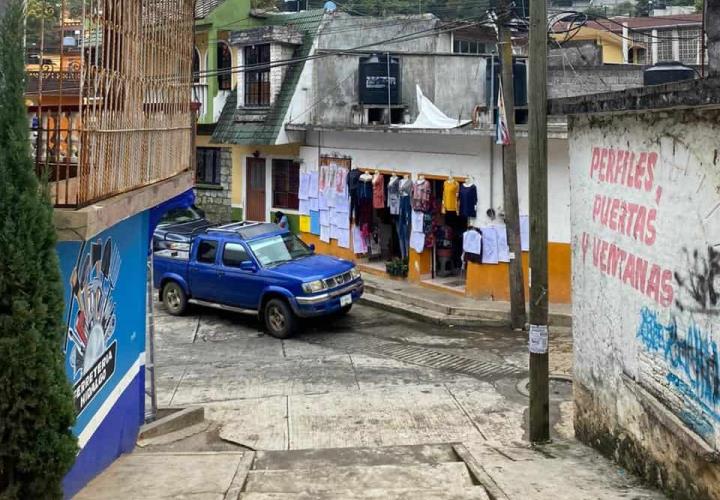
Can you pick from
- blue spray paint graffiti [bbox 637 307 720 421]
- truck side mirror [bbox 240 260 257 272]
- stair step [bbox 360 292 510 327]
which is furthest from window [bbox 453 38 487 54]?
blue spray paint graffiti [bbox 637 307 720 421]

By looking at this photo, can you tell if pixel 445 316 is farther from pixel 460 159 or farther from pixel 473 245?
pixel 460 159

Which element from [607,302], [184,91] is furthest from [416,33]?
[607,302]

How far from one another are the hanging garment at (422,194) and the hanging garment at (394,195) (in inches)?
31.0

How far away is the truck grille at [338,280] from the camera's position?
47.4 feet

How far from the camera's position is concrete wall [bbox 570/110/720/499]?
214 inches

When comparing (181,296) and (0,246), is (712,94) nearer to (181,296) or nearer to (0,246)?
(0,246)

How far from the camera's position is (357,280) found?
15.2 meters

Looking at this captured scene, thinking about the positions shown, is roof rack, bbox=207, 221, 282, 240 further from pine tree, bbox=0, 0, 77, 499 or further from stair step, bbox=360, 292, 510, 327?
pine tree, bbox=0, 0, 77, 499

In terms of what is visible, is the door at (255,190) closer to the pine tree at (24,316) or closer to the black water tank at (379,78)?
the black water tank at (379,78)

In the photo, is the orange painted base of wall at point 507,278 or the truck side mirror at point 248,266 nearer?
the truck side mirror at point 248,266

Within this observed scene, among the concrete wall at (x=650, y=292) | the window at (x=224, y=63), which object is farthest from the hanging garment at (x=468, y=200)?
the window at (x=224, y=63)

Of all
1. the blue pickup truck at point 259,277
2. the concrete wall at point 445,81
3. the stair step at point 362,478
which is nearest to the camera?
the stair step at point 362,478

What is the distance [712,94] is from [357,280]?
10.6 m

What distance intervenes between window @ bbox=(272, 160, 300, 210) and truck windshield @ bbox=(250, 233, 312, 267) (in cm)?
675
